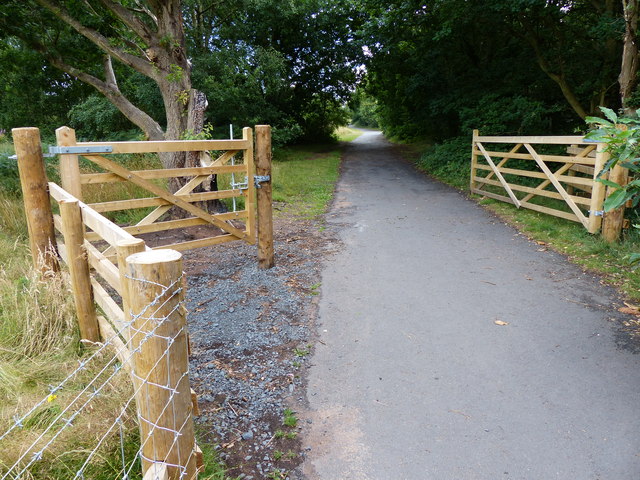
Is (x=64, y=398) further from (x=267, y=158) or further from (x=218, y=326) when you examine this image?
(x=267, y=158)

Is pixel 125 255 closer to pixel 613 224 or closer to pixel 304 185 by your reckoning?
pixel 613 224

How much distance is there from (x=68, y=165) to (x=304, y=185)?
973cm

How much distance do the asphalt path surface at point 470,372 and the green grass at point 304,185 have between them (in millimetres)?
4042

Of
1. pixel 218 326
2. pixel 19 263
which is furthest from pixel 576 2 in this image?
pixel 19 263

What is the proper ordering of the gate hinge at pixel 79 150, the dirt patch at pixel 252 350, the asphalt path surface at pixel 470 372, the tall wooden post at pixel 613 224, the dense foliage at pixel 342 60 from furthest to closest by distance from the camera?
the dense foliage at pixel 342 60
the tall wooden post at pixel 613 224
the gate hinge at pixel 79 150
the dirt patch at pixel 252 350
the asphalt path surface at pixel 470 372

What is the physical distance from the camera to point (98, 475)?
238cm

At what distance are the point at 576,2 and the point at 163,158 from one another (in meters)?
12.4

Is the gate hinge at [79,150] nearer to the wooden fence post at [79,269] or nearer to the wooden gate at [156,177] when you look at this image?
the wooden gate at [156,177]

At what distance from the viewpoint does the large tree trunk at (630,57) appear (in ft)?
28.0

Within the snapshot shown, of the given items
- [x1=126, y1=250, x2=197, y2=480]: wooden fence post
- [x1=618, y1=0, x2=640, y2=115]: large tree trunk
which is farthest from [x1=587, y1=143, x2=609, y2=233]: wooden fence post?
[x1=126, y1=250, x2=197, y2=480]: wooden fence post

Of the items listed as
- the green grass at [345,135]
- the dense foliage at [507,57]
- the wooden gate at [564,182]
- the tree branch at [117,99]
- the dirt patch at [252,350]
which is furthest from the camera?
the green grass at [345,135]

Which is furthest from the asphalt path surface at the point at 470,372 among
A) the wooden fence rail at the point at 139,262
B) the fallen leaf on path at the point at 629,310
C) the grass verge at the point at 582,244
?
the wooden fence rail at the point at 139,262

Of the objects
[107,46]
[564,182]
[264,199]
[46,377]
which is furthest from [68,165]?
[564,182]

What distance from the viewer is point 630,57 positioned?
29.4 feet
